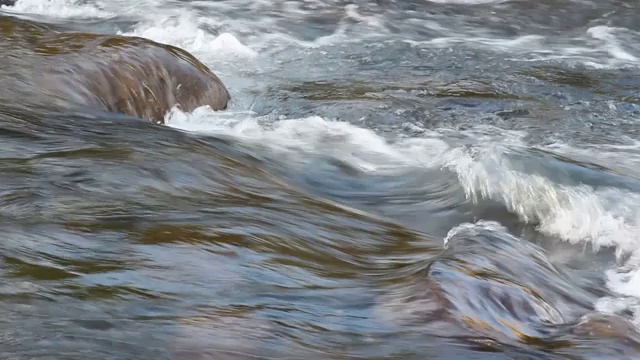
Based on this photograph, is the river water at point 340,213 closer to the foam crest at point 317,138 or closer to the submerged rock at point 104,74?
A: the foam crest at point 317,138

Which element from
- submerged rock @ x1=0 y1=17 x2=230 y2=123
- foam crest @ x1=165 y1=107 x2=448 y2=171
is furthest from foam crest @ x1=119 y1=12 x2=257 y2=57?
foam crest @ x1=165 y1=107 x2=448 y2=171

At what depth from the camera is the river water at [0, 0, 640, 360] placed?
3.34 meters

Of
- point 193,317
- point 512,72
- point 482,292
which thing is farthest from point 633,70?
point 193,317

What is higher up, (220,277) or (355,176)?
(220,277)

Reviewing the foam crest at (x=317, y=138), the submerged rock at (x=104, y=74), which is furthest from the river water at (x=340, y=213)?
the submerged rock at (x=104, y=74)

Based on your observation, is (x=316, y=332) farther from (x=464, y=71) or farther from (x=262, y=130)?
(x=464, y=71)

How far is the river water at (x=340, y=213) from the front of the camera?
3336 mm

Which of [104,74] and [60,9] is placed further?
[60,9]

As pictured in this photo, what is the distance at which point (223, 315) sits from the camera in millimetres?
3395

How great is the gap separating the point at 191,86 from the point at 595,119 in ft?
10.7

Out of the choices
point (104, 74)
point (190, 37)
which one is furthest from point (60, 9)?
point (104, 74)

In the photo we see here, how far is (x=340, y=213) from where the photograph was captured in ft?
16.7

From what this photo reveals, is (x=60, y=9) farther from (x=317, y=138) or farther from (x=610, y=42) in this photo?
(x=610, y=42)

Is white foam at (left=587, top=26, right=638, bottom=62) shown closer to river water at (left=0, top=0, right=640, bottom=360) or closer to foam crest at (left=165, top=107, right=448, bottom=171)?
river water at (left=0, top=0, right=640, bottom=360)
